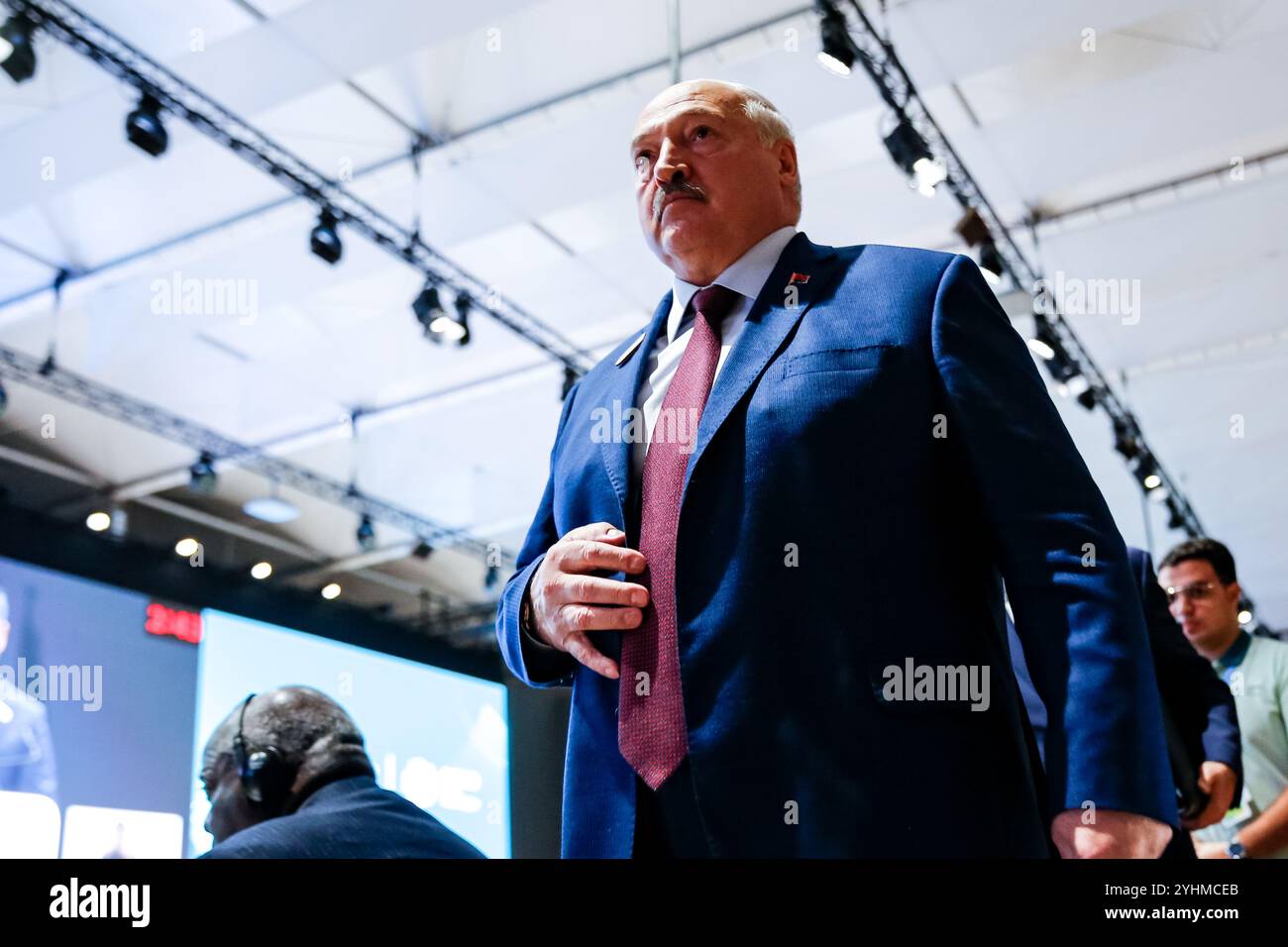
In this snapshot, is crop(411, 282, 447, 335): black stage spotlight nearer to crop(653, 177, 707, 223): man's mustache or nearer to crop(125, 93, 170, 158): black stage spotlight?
crop(125, 93, 170, 158): black stage spotlight

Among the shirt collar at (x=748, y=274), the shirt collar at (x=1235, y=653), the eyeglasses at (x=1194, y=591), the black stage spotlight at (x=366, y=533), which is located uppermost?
the black stage spotlight at (x=366, y=533)

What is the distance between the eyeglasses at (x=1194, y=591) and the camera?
2885 millimetres

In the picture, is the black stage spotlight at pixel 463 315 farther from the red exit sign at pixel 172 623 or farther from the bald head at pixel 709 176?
the bald head at pixel 709 176

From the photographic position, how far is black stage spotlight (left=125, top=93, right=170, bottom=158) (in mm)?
4891

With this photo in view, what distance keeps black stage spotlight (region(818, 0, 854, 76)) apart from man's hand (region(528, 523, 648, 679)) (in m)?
3.95

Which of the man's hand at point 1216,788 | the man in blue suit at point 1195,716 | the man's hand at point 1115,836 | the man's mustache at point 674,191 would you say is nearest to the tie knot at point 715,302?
the man's mustache at point 674,191

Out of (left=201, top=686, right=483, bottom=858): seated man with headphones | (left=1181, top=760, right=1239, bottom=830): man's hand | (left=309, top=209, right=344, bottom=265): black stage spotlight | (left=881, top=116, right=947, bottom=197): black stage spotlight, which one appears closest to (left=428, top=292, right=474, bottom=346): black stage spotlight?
(left=309, top=209, right=344, bottom=265): black stage spotlight

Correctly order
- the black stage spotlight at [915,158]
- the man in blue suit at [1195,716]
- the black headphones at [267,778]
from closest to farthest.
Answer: the black headphones at [267,778]
the man in blue suit at [1195,716]
the black stage spotlight at [915,158]

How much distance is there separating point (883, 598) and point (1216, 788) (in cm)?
151

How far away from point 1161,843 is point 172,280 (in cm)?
672

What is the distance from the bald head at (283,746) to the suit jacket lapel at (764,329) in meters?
0.63

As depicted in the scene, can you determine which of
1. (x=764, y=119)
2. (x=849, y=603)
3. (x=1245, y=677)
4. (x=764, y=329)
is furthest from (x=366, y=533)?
(x=849, y=603)

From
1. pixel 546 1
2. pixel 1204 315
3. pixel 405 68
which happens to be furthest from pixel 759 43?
pixel 1204 315
